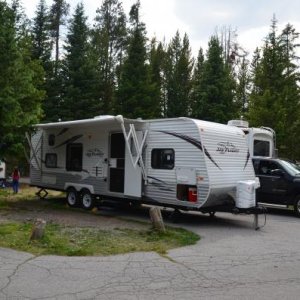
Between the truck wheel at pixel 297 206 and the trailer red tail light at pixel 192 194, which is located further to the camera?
the truck wheel at pixel 297 206

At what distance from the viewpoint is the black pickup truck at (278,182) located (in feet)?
49.8

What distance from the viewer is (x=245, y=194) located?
12289 mm

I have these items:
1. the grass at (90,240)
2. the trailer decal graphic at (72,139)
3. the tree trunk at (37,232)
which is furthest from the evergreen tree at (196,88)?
the tree trunk at (37,232)

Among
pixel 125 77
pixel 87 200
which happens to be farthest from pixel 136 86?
pixel 87 200

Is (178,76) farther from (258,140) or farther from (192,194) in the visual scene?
(192,194)

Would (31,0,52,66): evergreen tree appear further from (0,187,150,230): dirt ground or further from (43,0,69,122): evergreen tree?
(0,187,150,230): dirt ground

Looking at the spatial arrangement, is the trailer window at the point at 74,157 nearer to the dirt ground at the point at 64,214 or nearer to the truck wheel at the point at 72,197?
the truck wheel at the point at 72,197

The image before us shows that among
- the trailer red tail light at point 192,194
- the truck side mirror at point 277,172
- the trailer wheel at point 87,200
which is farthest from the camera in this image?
the truck side mirror at point 277,172

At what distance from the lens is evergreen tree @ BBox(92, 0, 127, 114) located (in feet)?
138

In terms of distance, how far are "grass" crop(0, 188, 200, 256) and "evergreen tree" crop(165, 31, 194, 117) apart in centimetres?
2936

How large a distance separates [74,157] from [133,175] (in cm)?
325

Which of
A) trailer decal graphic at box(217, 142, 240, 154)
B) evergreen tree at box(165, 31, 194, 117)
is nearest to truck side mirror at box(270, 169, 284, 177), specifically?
trailer decal graphic at box(217, 142, 240, 154)

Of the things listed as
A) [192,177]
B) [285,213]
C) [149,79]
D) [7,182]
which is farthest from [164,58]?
[192,177]

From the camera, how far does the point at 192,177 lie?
486 inches
